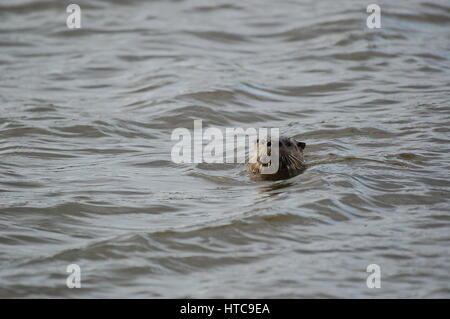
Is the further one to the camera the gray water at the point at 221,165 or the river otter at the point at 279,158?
the river otter at the point at 279,158

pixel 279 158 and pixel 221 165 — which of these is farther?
pixel 221 165

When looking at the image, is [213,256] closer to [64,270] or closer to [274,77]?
[64,270]

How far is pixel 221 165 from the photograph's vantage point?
854cm

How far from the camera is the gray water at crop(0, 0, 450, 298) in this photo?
18.9 feet

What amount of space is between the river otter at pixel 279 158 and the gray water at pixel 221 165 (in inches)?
4.2

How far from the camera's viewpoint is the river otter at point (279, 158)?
25.0ft

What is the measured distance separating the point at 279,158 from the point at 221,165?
Result: 104 cm

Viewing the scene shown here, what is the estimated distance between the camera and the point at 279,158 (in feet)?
25.1

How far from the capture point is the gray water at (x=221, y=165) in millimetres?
5750

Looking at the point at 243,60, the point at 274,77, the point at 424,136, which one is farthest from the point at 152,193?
the point at 243,60

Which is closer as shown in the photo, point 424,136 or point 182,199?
point 182,199

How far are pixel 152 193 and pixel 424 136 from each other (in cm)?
329

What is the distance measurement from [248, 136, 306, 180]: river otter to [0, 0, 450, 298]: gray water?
0.35 ft

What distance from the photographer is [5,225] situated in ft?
21.4
